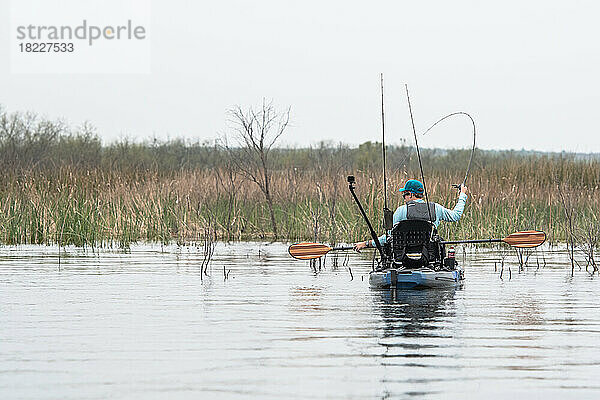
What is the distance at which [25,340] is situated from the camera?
10.4 meters

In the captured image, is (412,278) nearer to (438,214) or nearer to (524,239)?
(438,214)

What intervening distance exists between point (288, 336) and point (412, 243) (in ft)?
13.2

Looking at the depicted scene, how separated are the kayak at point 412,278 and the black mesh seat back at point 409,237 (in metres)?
0.32

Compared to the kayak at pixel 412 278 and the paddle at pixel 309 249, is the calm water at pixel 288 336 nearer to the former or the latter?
the kayak at pixel 412 278

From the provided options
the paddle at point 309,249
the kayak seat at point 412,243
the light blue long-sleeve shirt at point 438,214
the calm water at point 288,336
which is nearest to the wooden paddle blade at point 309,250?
the paddle at point 309,249

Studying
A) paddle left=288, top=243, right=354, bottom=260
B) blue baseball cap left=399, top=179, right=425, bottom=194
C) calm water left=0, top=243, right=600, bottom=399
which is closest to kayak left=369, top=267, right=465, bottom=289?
calm water left=0, top=243, right=600, bottom=399

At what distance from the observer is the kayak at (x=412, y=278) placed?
14047 mm

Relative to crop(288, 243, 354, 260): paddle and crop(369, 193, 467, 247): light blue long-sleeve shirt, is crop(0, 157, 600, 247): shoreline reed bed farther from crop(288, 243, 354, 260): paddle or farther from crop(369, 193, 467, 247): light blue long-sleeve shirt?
crop(369, 193, 467, 247): light blue long-sleeve shirt

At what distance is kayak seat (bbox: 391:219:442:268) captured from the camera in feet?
47.0

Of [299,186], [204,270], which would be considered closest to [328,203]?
Answer: [299,186]

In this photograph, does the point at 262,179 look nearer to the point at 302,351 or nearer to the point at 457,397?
the point at 302,351

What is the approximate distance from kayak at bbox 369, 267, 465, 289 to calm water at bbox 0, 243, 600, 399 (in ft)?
0.55

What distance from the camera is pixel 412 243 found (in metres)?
14.4

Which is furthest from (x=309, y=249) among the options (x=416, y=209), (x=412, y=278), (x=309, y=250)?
(x=412, y=278)
